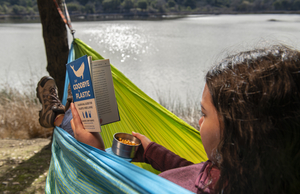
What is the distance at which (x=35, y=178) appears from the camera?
5.19ft

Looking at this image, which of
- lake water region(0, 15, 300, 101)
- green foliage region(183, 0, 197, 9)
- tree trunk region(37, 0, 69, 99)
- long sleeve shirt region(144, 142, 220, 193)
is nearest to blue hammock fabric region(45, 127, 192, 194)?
long sleeve shirt region(144, 142, 220, 193)

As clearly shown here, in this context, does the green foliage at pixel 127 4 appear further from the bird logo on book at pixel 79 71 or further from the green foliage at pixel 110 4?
the bird logo on book at pixel 79 71

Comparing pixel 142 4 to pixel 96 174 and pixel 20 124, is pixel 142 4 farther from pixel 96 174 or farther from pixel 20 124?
pixel 96 174

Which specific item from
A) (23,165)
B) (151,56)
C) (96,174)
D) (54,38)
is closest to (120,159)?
(96,174)

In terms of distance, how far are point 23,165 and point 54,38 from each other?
105cm

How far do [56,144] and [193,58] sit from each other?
4.71 meters

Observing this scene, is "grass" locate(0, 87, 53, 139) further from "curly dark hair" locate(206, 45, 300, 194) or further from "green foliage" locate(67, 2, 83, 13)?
"green foliage" locate(67, 2, 83, 13)

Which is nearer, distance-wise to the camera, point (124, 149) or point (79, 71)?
point (79, 71)

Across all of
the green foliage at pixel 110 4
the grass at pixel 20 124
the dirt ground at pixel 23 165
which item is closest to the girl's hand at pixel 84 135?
the dirt ground at pixel 23 165

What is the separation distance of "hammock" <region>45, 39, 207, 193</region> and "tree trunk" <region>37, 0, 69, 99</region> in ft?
1.34

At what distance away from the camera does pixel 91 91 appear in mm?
739

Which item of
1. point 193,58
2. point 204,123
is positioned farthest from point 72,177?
point 193,58

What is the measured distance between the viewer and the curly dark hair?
1.46 feet

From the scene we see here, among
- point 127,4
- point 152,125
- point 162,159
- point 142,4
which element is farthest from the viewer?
point 142,4
